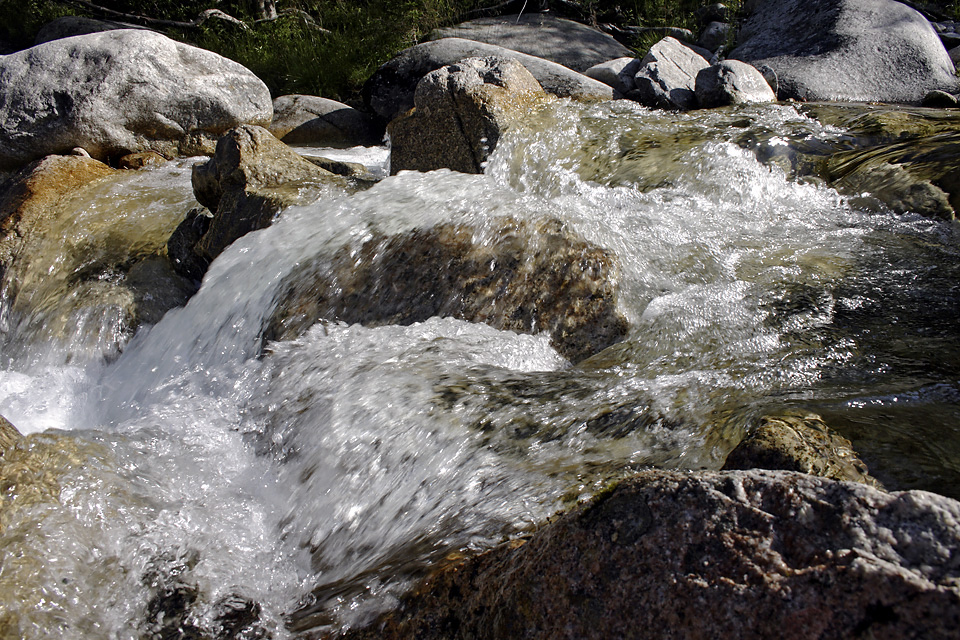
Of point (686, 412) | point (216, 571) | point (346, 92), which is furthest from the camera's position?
point (346, 92)

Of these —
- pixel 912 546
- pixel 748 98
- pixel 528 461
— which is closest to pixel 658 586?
pixel 912 546

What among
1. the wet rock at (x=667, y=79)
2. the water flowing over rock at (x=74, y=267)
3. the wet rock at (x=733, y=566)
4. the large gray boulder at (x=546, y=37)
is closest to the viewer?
the wet rock at (x=733, y=566)

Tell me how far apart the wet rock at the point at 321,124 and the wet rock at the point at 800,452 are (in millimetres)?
7752

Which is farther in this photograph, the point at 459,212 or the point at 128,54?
the point at 128,54

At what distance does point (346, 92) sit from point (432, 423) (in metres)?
8.97

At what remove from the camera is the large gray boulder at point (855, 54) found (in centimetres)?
670

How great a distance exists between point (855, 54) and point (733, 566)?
25.7ft

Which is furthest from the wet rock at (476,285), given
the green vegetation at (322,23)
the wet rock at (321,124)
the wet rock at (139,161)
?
the green vegetation at (322,23)

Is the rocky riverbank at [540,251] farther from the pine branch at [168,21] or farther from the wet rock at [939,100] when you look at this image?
the pine branch at [168,21]

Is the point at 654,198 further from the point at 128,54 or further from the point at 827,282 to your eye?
the point at 128,54

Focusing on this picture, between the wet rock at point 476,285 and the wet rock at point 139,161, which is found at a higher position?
the wet rock at point 476,285

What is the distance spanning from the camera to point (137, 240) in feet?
16.1

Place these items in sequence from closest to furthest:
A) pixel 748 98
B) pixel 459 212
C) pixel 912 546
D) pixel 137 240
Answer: pixel 912 546
pixel 459 212
pixel 137 240
pixel 748 98

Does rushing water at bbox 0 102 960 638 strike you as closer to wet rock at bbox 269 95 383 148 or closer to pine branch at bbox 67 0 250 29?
wet rock at bbox 269 95 383 148
